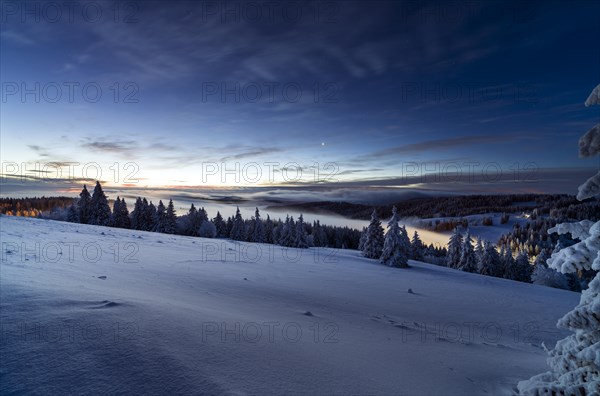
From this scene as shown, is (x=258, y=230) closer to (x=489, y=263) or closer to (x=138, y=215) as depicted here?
(x=138, y=215)

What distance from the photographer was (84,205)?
53844 mm

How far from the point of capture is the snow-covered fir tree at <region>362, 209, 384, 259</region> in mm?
37219

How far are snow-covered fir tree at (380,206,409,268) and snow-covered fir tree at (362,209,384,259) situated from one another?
6892 millimetres

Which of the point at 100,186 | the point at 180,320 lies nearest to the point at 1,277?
the point at 180,320

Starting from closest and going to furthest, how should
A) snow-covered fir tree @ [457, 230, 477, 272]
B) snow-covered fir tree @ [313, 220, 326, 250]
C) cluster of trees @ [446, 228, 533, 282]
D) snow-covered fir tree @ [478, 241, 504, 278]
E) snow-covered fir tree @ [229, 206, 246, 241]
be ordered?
snow-covered fir tree @ [457, 230, 477, 272] → cluster of trees @ [446, 228, 533, 282] → snow-covered fir tree @ [478, 241, 504, 278] → snow-covered fir tree @ [229, 206, 246, 241] → snow-covered fir tree @ [313, 220, 326, 250]

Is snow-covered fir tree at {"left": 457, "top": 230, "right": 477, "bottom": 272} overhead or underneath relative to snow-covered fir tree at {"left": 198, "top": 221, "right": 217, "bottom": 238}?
underneath

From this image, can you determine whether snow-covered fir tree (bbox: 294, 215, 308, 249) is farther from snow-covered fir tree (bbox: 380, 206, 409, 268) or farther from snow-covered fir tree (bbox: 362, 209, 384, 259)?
snow-covered fir tree (bbox: 380, 206, 409, 268)

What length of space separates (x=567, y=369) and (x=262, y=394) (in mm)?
3926

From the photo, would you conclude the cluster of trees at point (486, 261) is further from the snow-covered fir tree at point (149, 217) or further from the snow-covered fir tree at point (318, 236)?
the snow-covered fir tree at point (149, 217)

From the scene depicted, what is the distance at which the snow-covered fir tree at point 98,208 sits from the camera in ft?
174

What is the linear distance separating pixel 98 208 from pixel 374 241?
53.3 m

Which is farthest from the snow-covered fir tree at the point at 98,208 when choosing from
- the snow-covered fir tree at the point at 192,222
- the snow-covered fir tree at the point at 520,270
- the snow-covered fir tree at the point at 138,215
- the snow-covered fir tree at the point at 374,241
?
the snow-covered fir tree at the point at 520,270

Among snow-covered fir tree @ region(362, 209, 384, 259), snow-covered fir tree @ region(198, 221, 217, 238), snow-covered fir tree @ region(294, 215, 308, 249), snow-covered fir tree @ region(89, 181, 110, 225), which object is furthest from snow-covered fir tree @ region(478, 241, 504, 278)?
snow-covered fir tree @ region(89, 181, 110, 225)

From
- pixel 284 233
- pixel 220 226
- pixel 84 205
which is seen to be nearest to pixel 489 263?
pixel 284 233
